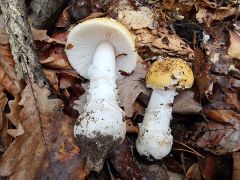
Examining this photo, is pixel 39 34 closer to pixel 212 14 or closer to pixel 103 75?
pixel 103 75

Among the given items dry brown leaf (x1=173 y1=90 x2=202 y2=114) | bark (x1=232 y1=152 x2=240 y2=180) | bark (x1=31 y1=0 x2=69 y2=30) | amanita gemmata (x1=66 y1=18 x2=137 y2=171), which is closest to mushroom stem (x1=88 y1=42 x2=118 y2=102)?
amanita gemmata (x1=66 y1=18 x2=137 y2=171)

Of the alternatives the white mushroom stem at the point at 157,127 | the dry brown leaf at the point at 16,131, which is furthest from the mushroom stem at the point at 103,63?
the dry brown leaf at the point at 16,131

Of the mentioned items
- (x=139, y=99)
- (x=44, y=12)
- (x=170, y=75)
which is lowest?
(x=139, y=99)

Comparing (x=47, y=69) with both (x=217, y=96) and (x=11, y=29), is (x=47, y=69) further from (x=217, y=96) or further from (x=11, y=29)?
(x=217, y=96)

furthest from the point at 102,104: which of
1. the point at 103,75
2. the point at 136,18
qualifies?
the point at 136,18

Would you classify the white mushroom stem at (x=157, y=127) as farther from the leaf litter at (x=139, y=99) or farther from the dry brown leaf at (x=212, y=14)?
the dry brown leaf at (x=212, y=14)

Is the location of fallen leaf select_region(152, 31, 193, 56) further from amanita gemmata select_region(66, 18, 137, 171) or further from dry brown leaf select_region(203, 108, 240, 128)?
dry brown leaf select_region(203, 108, 240, 128)
